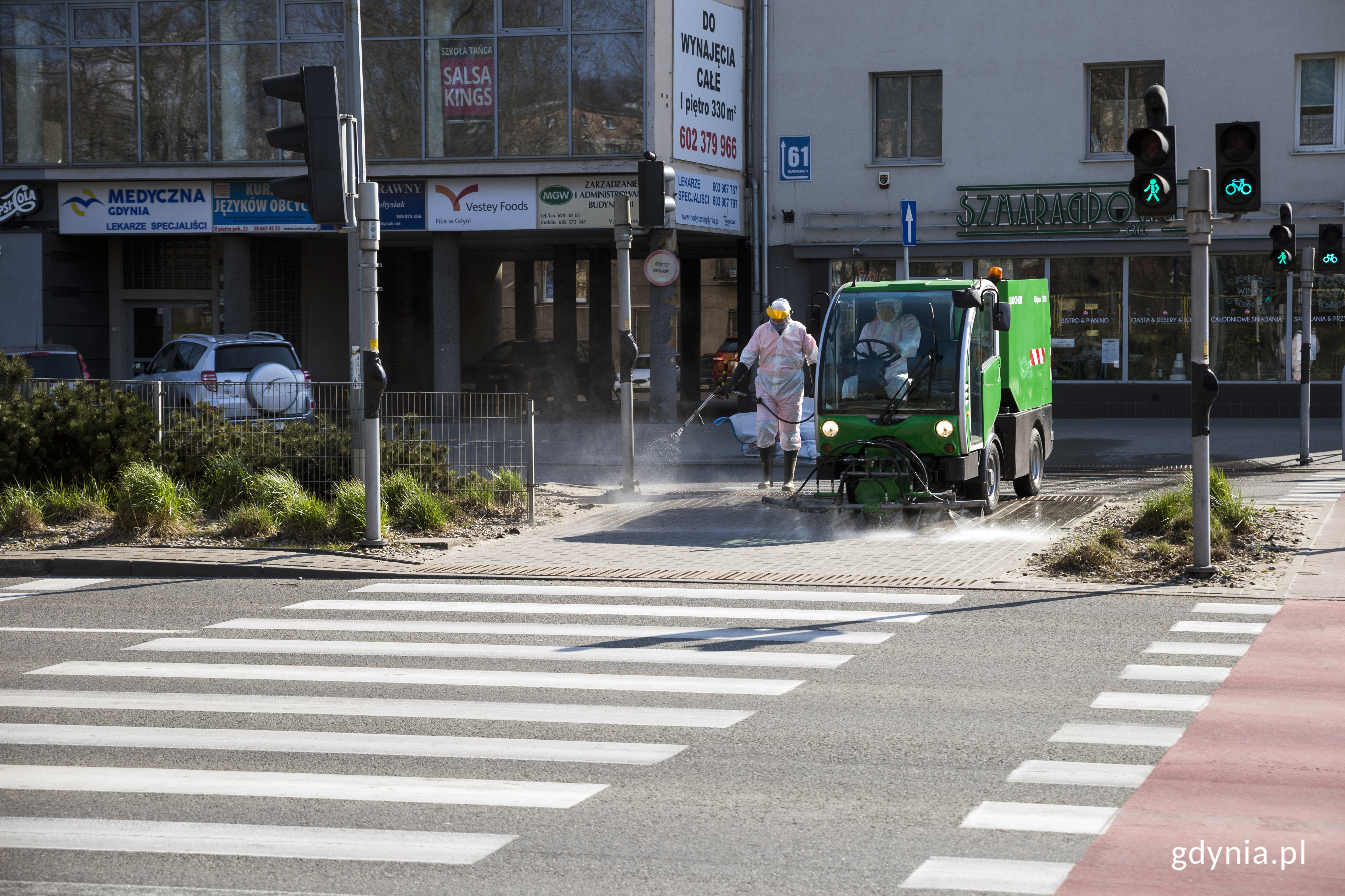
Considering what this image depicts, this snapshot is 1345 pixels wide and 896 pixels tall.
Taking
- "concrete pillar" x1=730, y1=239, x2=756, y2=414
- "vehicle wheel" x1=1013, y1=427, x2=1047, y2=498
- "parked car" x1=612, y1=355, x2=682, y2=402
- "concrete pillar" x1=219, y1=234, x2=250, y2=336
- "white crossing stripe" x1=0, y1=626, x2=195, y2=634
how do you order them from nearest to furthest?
"white crossing stripe" x1=0, y1=626, x2=195, y2=634 < "vehicle wheel" x1=1013, y1=427, x2=1047, y2=498 < "concrete pillar" x1=219, y1=234, x2=250, y2=336 < "concrete pillar" x1=730, y1=239, x2=756, y2=414 < "parked car" x1=612, y1=355, x2=682, y2=402

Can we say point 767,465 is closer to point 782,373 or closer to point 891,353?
point 782,373

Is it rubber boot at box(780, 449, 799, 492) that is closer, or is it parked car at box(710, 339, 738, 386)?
rubber boot at box(780, 449, 799, 492)

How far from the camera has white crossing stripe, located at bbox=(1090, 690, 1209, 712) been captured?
Result: 6.95m

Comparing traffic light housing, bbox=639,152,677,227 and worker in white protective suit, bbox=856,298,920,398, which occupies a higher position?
traffic light housing, bbox=639,152,677,227

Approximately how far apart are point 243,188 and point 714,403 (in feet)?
35.9

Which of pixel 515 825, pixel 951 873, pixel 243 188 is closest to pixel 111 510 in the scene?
pixel 515 825

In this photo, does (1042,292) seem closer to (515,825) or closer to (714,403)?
(515,825)

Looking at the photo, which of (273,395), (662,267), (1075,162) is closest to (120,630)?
(273,395)

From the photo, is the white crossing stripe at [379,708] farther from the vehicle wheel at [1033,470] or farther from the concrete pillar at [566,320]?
the concrete pillar at [566,320]

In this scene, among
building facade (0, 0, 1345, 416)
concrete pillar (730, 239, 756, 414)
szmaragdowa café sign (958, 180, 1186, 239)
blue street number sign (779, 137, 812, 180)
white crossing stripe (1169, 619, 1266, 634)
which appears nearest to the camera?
white crossing stripe (1169, 619, 1266, 634)

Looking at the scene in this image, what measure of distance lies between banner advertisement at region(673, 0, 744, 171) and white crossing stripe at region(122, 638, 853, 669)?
19.5 metres

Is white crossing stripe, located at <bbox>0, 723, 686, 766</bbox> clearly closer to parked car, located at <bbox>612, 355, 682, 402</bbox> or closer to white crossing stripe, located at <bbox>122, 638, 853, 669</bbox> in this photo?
white crossing stripe, located at <bbox>122, 638, 853, 669</bbox>

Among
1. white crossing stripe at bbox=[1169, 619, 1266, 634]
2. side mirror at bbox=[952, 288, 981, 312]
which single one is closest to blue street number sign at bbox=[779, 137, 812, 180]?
side mirror at bbox=[952, 288, 981, 312]

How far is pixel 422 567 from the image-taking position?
11.8 meters
